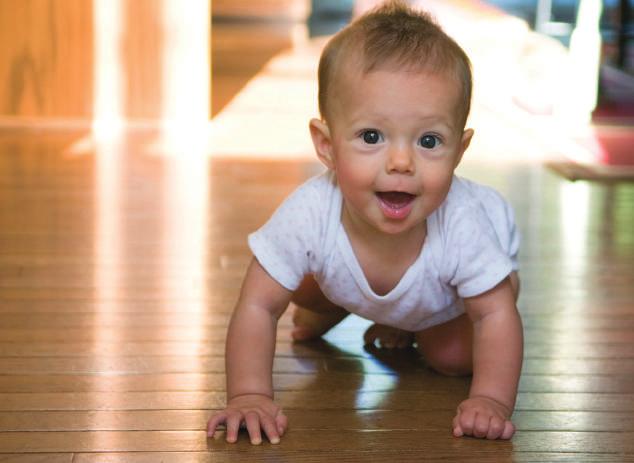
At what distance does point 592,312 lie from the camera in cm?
186

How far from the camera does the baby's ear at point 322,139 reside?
1.39 meters

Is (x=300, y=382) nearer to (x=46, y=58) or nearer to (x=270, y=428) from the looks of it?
(x=270, y=428)

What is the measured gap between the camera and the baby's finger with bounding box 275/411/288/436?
4.33ft

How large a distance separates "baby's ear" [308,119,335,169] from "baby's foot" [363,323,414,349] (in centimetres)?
35

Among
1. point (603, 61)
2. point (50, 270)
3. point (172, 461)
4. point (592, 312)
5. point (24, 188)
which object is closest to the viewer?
point (172, 461)

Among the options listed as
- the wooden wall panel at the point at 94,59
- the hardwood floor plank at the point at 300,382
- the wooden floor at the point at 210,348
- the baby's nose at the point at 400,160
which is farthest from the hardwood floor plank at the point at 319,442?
the wooden wall panel at the point at 94,59

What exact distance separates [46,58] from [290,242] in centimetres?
258

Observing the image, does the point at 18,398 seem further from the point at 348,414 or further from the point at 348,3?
the point at 348,3

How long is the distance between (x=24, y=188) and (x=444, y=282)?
1624 millimetres

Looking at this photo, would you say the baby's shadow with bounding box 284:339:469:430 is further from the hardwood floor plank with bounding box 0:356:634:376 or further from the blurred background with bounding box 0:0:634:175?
the blurred background with bounding box 0:0:634:175

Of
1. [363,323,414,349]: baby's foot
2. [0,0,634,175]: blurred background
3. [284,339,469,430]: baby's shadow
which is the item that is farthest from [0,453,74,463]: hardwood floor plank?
[0,0,634,175]: blurred background

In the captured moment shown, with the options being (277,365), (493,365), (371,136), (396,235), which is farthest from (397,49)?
(277,365)

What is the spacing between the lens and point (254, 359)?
1390 mm

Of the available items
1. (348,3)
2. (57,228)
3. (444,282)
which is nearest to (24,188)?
(57,228)
